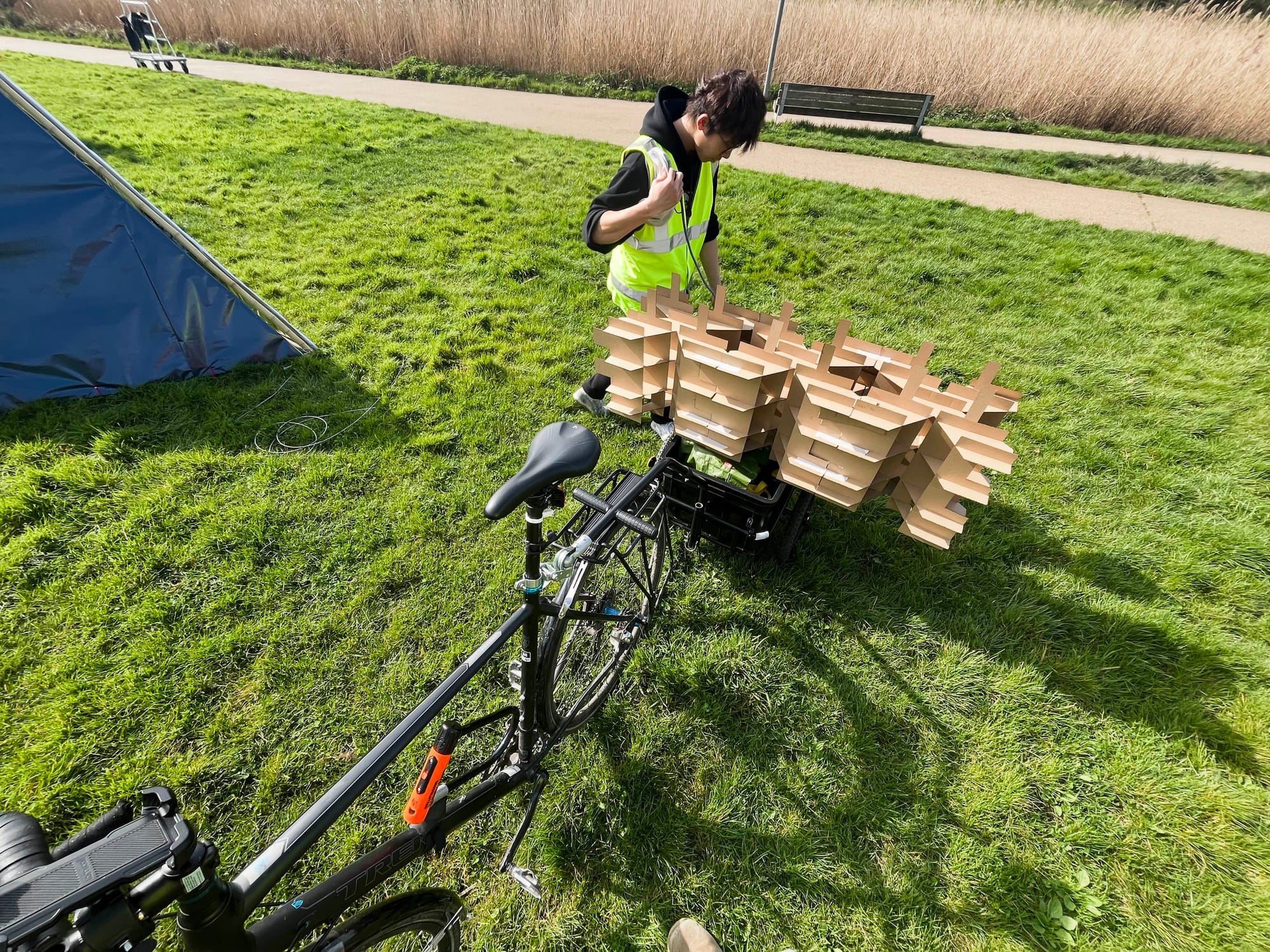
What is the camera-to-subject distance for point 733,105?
7.89ft

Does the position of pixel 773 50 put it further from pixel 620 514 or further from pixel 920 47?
pixel 620 514

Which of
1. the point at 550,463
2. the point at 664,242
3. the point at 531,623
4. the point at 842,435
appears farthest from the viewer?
the point at 664,242

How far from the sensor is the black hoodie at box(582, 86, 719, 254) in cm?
257

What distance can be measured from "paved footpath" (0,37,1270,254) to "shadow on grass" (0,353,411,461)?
6708 millimetres

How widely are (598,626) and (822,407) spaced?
132 centimetres

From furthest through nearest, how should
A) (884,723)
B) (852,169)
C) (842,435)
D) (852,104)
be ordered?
1. (852,104)
2. (852,169)
3. (884,723)
4. (842,435)

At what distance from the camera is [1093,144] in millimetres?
9180

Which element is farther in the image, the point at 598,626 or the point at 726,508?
the point at 726,508

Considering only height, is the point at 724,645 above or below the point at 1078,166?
below

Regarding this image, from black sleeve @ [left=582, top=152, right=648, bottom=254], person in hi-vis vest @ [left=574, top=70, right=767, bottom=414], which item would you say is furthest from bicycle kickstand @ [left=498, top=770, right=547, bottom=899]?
black sleeve @ [left=582, top=152, right=648, bottom=254]

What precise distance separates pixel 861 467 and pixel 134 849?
6.83 feet

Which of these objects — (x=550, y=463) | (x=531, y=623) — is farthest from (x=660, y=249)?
(x=531, y=623)

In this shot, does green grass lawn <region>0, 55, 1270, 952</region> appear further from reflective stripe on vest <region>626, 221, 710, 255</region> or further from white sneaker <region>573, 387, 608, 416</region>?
reflective stripe on vest <region>626, 221, 710, 255</region>

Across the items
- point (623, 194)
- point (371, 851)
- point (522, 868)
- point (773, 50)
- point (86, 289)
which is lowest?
point (522, 868)
